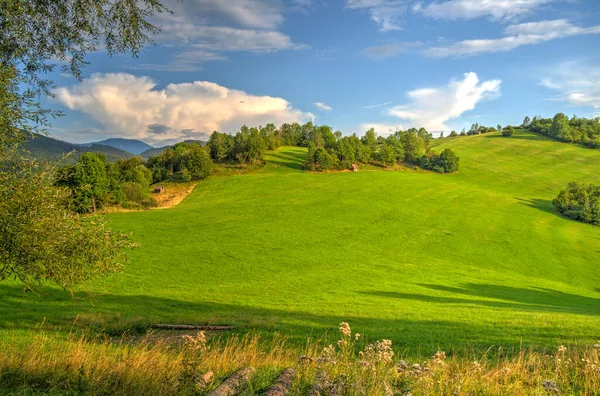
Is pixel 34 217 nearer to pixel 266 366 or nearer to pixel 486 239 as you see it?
pixel 266 366

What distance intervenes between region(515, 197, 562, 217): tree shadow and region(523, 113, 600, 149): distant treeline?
8242 centimetres

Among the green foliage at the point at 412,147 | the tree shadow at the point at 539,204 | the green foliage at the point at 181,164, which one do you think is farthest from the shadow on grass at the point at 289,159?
the tree shadow at the point at 539,204

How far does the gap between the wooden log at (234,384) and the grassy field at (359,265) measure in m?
7.25

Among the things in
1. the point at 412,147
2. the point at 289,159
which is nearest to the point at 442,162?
the point at 412,147

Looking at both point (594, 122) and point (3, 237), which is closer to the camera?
point (3, 237)

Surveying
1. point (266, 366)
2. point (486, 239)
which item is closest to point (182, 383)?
point (266, 366)

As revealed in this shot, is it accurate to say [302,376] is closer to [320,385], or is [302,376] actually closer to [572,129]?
[320,385]

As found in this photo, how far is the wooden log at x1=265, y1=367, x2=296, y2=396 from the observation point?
6.05m

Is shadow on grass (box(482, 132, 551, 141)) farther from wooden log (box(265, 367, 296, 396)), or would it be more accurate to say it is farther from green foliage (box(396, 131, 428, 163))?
wooden log (box(265, 367, 296, 396))

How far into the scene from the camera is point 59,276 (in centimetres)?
1198

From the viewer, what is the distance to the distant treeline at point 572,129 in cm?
15200

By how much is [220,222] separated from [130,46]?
49.9 m

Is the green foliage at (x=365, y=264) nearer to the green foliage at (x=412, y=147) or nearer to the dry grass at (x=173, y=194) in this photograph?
the dry grass at (x=173, y=194)

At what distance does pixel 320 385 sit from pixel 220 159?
→ 360 feet
